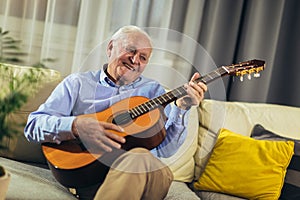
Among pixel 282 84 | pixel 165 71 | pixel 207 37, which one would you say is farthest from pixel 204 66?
pixel 282 84

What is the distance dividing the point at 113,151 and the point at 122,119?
127mm

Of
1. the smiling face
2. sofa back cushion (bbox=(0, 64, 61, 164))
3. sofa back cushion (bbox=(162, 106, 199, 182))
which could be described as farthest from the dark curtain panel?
sofa back cushion (bbox=(0, 64, 61, 164))

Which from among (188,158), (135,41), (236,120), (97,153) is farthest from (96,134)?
(236,120)

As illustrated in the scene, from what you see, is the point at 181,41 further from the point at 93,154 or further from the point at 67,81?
the point at 93,154

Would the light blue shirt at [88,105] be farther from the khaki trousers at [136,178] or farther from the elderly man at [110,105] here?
the khaki trousers at [136,178]

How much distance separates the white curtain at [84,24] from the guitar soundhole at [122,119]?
2.04 ft

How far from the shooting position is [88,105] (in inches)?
84.8

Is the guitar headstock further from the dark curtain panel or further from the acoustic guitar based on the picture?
the dark curtain panel

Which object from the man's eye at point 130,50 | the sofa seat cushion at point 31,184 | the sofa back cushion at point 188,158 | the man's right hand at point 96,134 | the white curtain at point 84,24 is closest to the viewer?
the sofa seat cushion at point 31,184

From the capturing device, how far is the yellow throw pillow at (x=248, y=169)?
234 cm

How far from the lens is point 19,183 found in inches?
77.9

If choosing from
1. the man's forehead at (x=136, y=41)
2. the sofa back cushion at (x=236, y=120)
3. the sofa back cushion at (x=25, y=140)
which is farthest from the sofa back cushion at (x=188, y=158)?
the sofa back cushion at (x=25, y=140)

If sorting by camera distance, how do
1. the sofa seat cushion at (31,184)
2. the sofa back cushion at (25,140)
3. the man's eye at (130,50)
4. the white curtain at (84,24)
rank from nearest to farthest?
the sofa seat cushion at (31,184) → the man's eye at (130,50) → the sofa back cushion at (25,140) → the white curtain at (84,24)

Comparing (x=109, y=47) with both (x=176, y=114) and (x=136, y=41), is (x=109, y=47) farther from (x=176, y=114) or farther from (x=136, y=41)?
(x=176, y=114)
